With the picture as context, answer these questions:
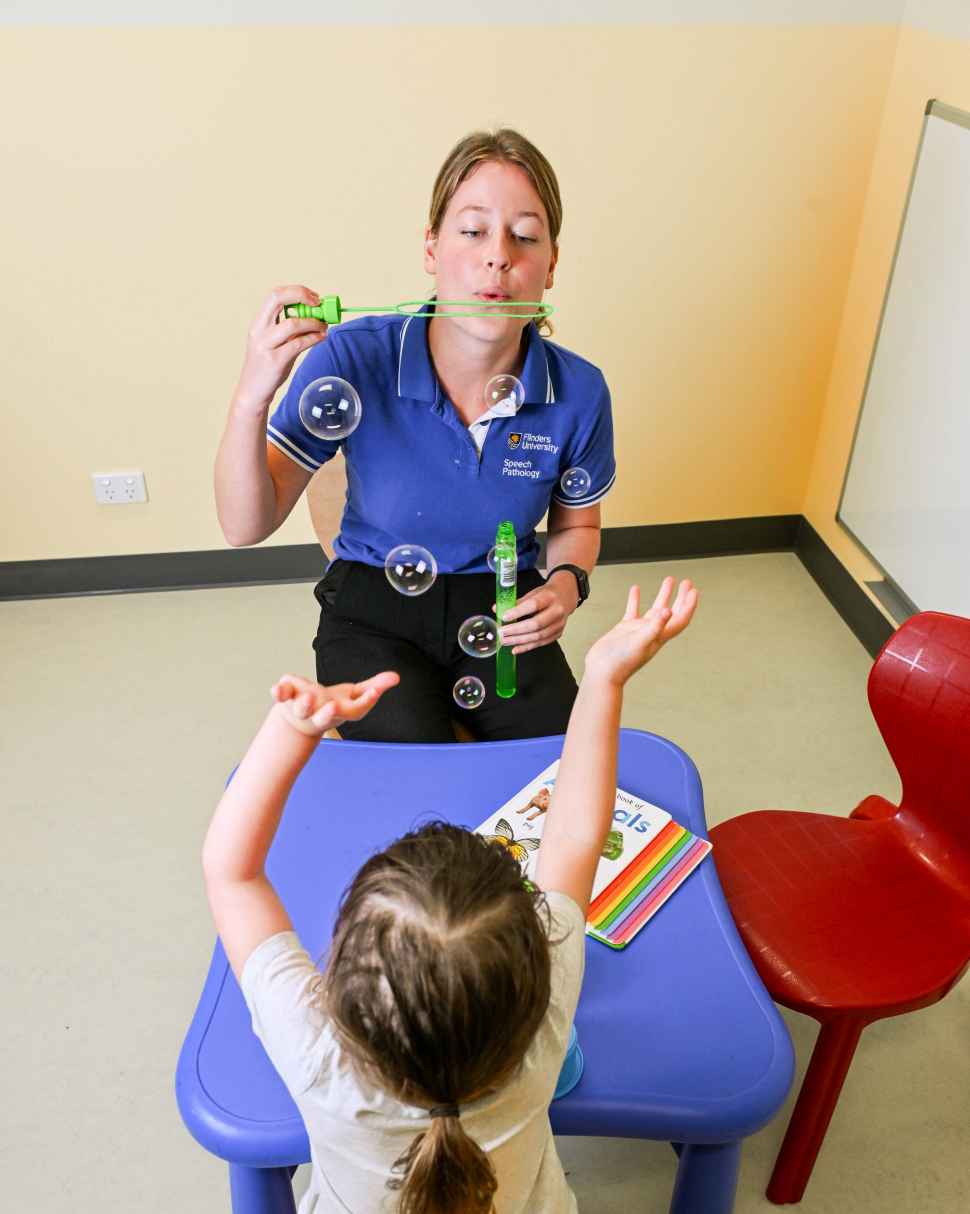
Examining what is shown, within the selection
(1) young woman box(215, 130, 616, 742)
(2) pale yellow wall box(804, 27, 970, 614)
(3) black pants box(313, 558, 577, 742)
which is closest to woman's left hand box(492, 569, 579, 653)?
(1) young woman box(215, 130, 616, 742)

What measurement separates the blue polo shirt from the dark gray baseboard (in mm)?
1445

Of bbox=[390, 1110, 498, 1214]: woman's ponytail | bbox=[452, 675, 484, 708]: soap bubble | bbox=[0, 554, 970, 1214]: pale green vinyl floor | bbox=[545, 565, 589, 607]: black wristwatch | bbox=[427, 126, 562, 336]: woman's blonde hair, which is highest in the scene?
bbox=[427, 126, 562, 336]: woman's blonde hair

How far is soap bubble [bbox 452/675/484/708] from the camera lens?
1754mm

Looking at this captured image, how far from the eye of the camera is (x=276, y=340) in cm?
151

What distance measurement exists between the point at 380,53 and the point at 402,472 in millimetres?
1373

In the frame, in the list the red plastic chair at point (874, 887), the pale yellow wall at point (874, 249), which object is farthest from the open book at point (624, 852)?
the pale yellow wall at point (874, 249)

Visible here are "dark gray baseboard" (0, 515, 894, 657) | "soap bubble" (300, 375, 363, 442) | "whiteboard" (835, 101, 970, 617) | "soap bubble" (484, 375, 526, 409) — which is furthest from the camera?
"dark gray baseboard" (0, 515, 894, 657)

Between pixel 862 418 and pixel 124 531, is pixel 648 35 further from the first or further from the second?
pixel 124 531

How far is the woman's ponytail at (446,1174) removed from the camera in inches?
34.2

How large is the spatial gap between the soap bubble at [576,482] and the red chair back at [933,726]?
0.61 metres

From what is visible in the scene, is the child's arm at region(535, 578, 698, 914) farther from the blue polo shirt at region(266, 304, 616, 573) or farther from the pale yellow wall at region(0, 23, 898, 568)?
the pale yellow wall at region(0, 23, 898, 568)

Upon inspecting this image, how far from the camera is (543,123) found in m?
2.71

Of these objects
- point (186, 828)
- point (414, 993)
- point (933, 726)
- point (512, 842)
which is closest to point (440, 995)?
point (414, 993)

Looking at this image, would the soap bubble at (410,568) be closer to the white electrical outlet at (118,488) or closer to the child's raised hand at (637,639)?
the child's raised hand at (637,639)
